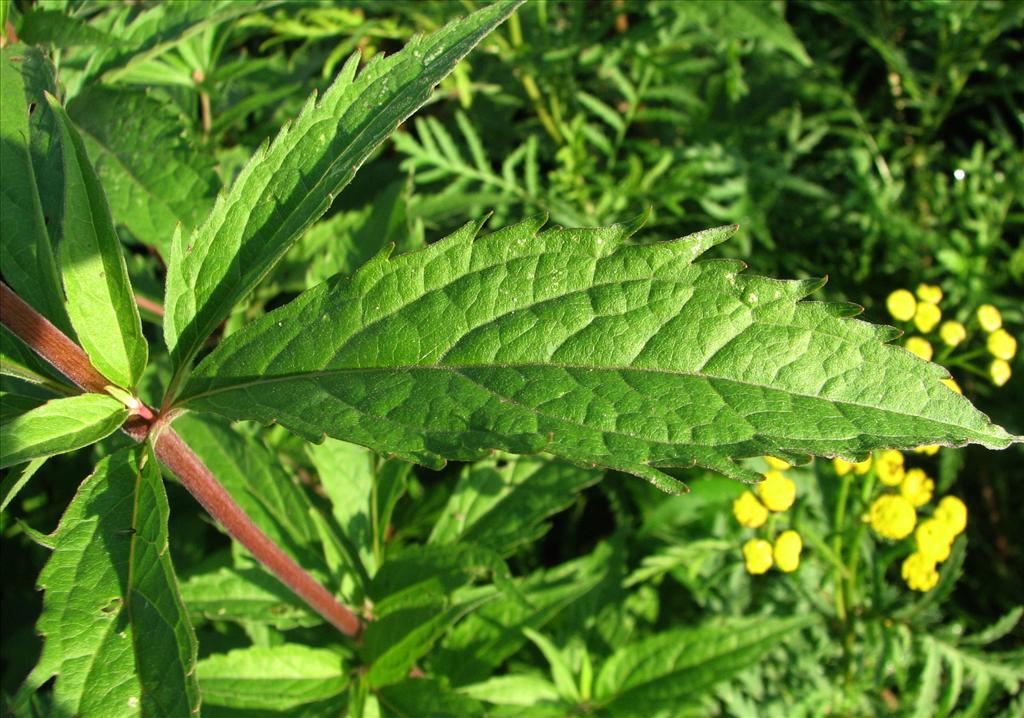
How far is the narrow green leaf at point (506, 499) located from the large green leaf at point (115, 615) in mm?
952

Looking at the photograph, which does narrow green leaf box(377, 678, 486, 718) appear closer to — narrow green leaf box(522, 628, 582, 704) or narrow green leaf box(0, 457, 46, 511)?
narrow green leaf box(522, 628, 582, 704)

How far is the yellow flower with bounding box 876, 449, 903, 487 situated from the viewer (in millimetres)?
2170

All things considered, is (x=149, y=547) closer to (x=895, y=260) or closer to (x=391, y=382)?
(x=391, y=382)

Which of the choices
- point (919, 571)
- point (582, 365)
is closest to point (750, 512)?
point (919, 571)

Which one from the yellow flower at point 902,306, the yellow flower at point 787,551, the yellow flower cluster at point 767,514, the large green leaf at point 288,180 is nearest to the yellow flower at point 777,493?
the yellow flower cluster at point 767,514

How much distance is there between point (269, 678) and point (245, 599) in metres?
0.18

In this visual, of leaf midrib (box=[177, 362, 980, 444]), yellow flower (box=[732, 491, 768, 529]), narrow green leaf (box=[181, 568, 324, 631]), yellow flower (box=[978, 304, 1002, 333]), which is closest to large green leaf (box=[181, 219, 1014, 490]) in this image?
leaf midrib (box=[177, 362, 980, 444])

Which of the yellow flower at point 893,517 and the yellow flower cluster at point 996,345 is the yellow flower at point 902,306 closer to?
the yellow flower cluster at point 996,345

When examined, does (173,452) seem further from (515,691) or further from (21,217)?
(515,691)

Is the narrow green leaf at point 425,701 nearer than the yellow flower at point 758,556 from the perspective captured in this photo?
Yes

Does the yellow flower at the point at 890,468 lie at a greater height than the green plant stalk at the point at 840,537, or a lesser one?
greater

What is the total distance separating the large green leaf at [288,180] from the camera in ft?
4.30

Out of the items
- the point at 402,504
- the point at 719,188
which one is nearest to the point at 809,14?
the point at 719,188

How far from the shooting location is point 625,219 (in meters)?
3.10
